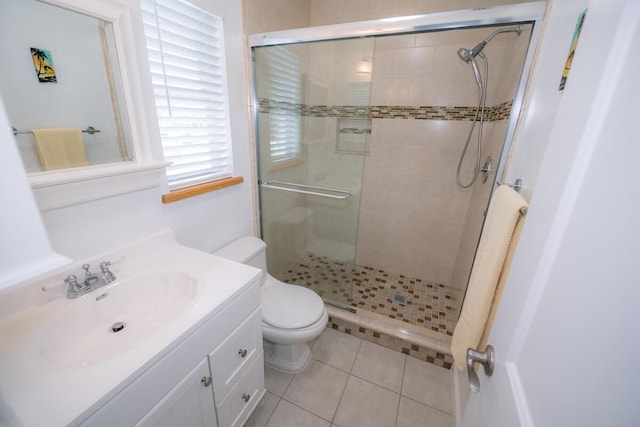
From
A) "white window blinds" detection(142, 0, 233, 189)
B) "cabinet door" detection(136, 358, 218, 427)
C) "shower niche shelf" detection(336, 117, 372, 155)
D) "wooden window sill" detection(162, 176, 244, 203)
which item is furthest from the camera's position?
"shower niche shelf" detection(336, 117, 372, 155)

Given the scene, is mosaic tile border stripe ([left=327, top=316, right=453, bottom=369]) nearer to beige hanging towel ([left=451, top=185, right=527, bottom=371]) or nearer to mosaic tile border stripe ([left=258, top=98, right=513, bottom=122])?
beige hanging towel ([left=451, top=185, right=527, bottom=371])

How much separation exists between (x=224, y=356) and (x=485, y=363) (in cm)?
85

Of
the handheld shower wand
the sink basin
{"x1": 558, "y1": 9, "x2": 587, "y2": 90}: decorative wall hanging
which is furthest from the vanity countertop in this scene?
the handheld shower wand

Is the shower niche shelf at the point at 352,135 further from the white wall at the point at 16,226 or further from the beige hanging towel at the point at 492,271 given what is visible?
the white wall at the point at 16,226

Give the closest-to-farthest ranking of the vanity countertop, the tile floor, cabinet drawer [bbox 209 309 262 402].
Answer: the vanity countertop
cabinet drawer [bbox 209 309 262 402]
the tile floor

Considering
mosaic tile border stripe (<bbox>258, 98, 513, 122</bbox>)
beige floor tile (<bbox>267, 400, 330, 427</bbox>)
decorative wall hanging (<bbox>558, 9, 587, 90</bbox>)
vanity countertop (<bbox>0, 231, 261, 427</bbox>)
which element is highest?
decorative wall hanging (<bbox>558, 9, 587, 90</bbox>)

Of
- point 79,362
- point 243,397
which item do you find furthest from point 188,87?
point 243,397

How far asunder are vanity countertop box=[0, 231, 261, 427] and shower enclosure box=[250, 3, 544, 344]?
962 mm

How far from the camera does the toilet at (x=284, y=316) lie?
139 centimetres

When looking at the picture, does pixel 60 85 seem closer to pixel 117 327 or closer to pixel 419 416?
pixel 117 327

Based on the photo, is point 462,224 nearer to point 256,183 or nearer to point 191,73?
point 256,183

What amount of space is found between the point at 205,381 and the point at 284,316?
571 mm

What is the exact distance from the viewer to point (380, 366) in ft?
5.31

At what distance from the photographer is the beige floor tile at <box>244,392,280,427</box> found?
1.30 m
